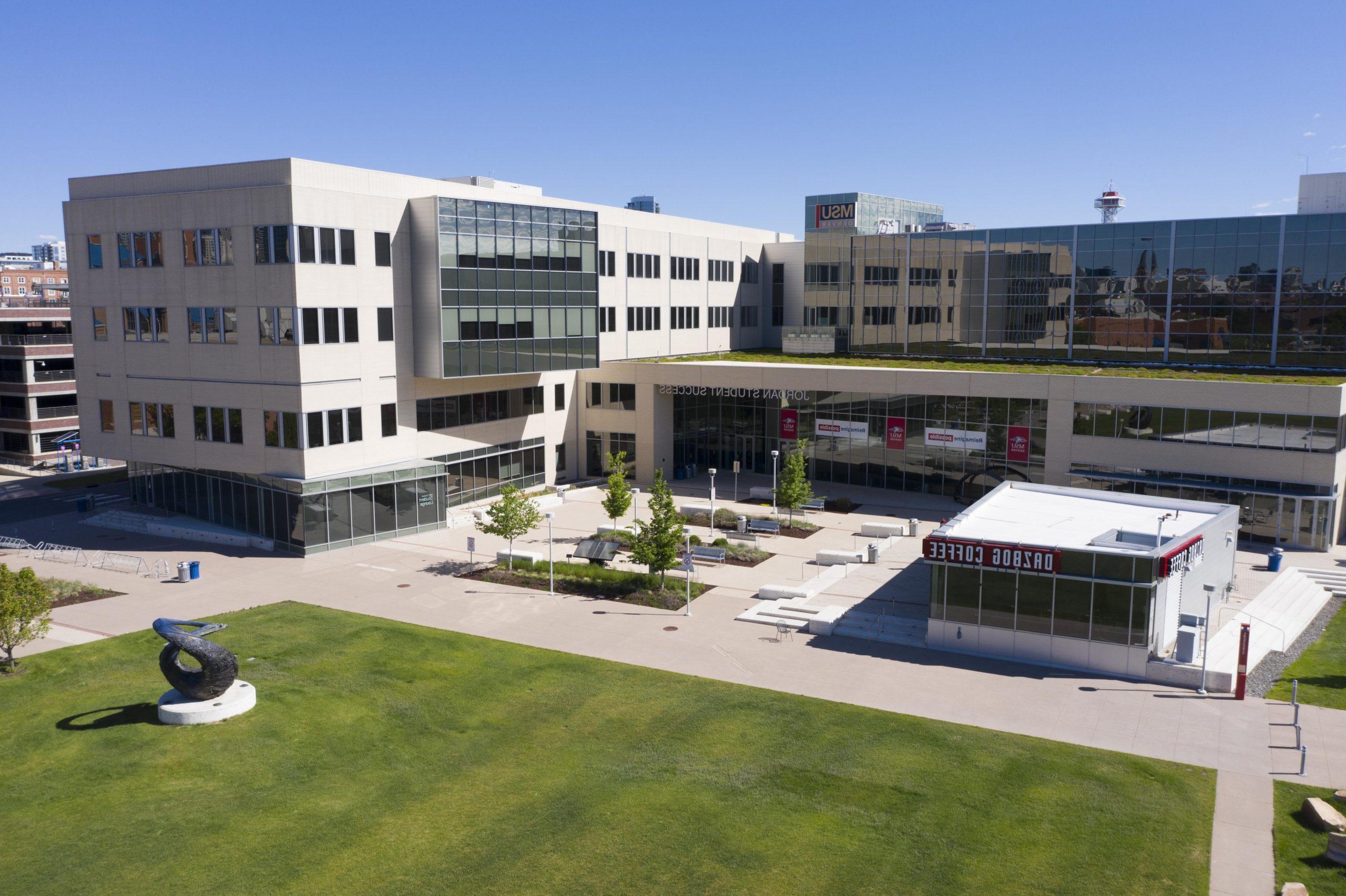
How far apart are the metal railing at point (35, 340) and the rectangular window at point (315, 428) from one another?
4017 cm

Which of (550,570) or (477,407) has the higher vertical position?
(477,407)

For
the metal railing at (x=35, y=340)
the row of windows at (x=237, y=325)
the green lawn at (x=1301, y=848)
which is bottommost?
the green lawn at (x=1301, y=848)

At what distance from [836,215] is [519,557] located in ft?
146

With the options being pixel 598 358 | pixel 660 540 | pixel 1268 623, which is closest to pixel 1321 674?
→ pixel 1268 623

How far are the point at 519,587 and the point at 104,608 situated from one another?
1515cm

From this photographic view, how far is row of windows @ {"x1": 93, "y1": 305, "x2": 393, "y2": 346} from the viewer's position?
42.8 m

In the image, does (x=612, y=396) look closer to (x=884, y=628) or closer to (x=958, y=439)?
(x=958, y=439)

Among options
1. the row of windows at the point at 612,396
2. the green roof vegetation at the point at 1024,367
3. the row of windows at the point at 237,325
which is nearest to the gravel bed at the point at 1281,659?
the green roof vegetation at the point at 1024,367

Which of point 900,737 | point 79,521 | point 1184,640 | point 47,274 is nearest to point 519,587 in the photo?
point 900,737

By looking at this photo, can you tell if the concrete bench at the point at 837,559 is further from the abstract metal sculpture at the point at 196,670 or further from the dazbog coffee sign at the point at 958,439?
the abstract metal sculpture at the point at 196,670

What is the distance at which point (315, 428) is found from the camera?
43.6 metres

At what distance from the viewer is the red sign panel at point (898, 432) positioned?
5631 cm

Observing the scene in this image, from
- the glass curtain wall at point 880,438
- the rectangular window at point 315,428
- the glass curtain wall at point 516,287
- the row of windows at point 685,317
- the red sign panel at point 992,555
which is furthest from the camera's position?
the row of windows at point 685,317

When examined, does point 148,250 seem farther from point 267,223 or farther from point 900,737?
point 900,737
